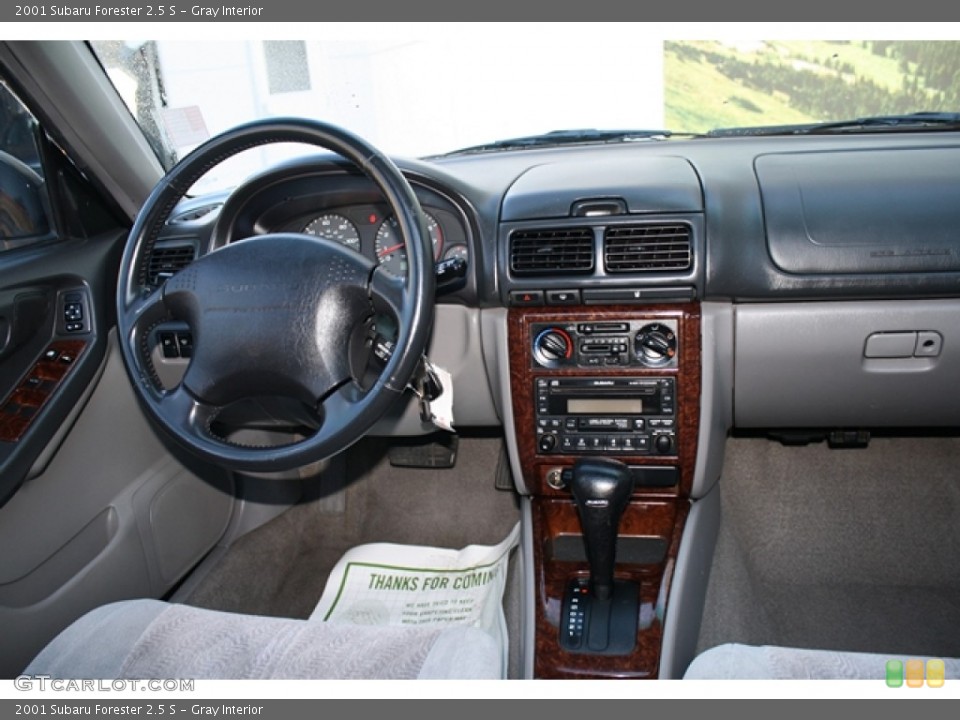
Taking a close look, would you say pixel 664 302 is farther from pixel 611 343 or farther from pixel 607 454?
pixel 607 454

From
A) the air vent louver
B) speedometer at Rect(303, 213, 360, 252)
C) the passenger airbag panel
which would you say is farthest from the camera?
the air vent louver

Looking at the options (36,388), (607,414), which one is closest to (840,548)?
(607,414)

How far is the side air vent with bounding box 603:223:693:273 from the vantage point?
1.87m

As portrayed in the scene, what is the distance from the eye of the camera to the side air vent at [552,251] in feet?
6.23

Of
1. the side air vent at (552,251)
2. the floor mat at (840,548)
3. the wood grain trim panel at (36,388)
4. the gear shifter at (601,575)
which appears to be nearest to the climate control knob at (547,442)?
the gear shifter at (601,575)

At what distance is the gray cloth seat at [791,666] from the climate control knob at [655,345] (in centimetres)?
83

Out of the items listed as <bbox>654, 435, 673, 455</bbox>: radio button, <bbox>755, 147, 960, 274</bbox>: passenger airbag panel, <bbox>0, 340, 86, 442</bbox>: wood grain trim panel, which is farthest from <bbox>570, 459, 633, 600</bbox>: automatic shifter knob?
<bbox>0, 340, 86, 442</bbox>: wood grain trim panel

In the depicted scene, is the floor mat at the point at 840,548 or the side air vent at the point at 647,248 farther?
the floor mat at the point at 840,548

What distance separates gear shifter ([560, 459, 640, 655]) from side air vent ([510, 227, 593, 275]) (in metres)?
0.47

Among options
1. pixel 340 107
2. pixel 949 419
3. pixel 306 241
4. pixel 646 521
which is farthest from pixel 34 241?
pixel 949 419

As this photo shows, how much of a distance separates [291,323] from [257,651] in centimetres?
54

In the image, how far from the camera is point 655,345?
1.95m

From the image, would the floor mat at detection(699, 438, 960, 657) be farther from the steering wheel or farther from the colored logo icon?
the steering wheel

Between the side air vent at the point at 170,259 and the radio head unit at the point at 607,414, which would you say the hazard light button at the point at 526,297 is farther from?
the side air vent at the point at 170,259
